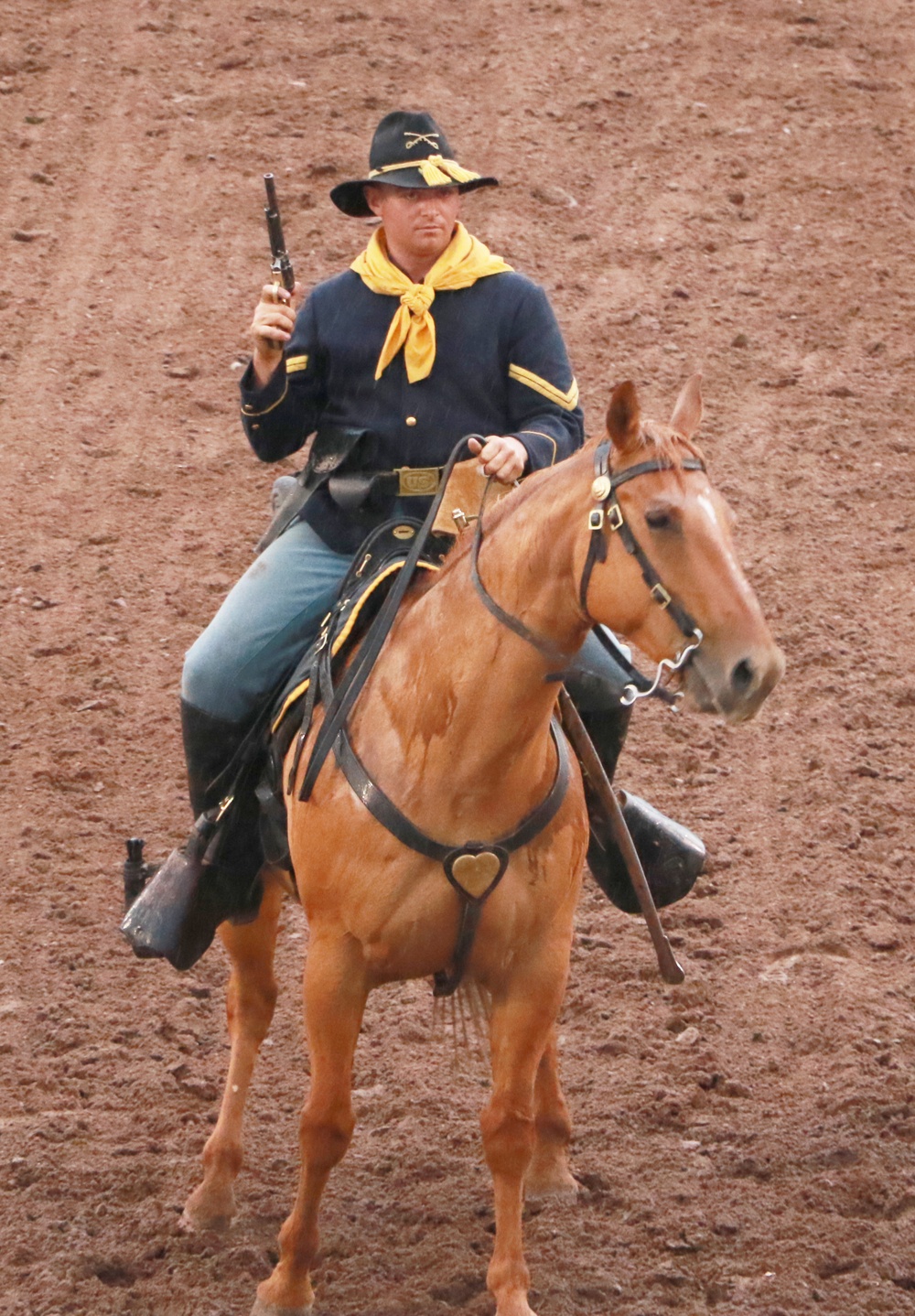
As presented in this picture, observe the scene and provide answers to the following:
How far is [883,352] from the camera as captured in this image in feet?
32.6

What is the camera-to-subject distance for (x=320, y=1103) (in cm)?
433

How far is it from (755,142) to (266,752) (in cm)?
820

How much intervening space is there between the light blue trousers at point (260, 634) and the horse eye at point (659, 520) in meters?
1.44

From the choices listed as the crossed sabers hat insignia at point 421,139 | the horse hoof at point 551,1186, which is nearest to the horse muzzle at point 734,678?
the crossed sabers hat insignia at point 421,139

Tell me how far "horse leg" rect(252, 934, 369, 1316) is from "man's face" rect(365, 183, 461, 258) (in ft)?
5.75

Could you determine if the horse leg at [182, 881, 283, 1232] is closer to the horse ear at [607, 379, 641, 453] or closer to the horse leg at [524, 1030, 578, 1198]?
the horse leg at [524, 1030, 578, 1198]

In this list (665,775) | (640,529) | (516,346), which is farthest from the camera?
(665,775)

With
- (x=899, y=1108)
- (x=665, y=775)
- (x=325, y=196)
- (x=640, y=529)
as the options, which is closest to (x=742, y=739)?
(x=665, y=775)

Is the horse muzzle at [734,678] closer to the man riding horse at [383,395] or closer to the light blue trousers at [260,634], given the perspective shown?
the man riding horse at [383,395]

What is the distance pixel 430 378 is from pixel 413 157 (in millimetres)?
552

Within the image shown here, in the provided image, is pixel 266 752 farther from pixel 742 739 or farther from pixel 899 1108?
pixel 742 739

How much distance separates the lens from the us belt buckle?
181 inches

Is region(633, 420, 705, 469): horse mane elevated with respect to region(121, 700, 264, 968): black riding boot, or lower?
elevated

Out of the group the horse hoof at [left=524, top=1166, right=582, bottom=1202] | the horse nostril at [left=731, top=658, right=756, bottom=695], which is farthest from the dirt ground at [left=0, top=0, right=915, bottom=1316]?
the horse nostril at [left=731, top=658, right=756, bottom=695]
